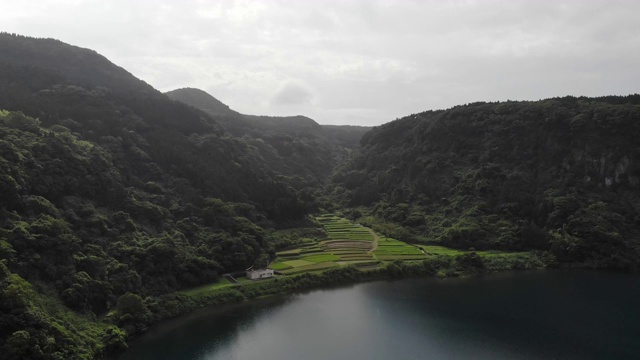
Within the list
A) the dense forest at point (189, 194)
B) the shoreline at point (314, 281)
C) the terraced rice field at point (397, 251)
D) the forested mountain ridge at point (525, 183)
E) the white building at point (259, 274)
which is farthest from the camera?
the forested mountain ridge at point (525, 183)

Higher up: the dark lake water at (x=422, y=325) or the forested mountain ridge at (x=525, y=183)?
the forested mountain ridge at (x=525, y=183)

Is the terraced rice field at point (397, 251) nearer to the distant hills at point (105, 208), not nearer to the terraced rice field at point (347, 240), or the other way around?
the terraced rice field at point (347, 240)

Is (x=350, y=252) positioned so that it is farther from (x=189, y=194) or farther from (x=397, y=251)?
(x=189, y=194)

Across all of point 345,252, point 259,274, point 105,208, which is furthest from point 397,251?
point 105,208

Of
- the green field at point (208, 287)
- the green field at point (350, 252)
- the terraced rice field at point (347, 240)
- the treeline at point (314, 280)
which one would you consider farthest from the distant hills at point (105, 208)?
the terraced rice field at point (347, 240)

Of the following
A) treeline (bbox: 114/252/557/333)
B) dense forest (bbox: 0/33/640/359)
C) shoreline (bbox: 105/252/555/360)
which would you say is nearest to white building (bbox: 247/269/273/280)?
shoreline (bbox: 105/252/555/360)

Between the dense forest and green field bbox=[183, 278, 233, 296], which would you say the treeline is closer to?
the dense forest
